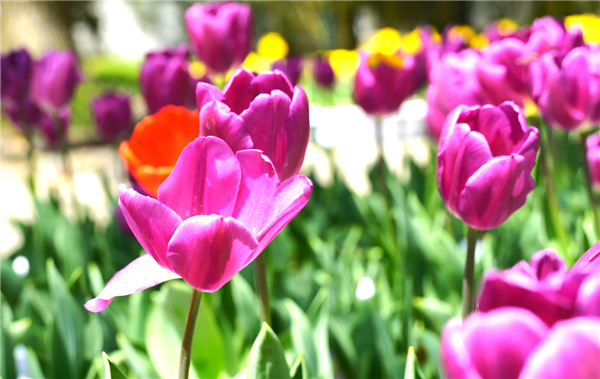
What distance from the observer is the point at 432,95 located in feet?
4.42

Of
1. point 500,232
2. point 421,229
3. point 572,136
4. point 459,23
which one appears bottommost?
point 459,23

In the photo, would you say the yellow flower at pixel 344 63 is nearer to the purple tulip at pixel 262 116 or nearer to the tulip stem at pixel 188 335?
the purple tulip at pixel 262 116

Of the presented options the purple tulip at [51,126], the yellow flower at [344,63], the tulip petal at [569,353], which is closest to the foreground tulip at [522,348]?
the tulip petal at [569,353]

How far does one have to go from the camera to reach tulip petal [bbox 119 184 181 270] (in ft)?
1.49

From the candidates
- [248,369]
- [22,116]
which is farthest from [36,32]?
[248,369]

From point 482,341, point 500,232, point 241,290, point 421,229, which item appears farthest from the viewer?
point 500,232

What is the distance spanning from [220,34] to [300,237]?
59cm

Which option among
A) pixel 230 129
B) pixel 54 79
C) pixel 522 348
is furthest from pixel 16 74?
pixel 522 348

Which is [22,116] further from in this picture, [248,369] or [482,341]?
[482,341]

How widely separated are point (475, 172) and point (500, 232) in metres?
0.90

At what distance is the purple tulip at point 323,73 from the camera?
10.8 feet

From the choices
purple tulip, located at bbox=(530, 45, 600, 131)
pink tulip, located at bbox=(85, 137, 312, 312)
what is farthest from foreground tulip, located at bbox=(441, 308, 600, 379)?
purple tulip, located at bbox=(530, 45, 600, 131)

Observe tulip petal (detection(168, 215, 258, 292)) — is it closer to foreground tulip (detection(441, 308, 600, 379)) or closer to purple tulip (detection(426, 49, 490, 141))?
foreground tulip (detection(441, 308, 600, 379))

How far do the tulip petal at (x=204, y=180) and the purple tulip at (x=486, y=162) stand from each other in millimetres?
271
